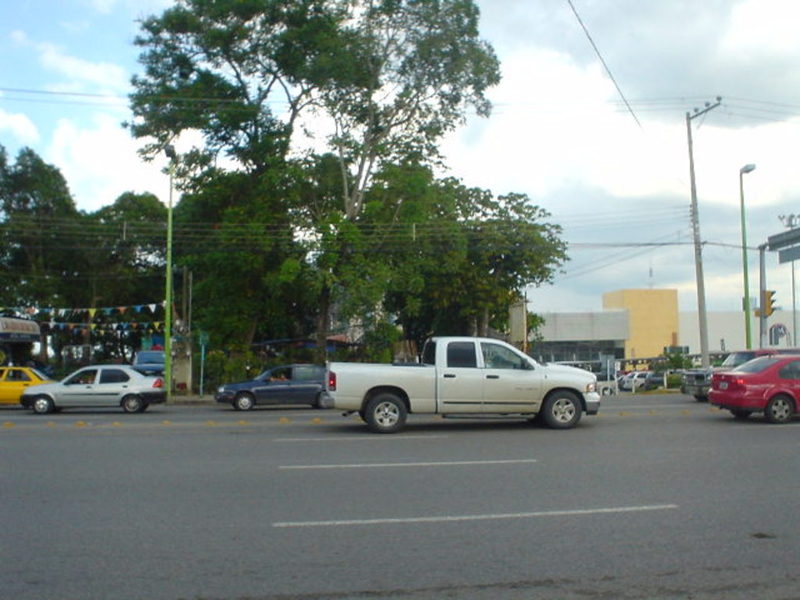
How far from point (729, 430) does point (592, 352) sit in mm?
55847

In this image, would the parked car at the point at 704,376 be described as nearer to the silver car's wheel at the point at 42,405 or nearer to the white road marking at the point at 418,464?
the white road marking at the point at 418,464

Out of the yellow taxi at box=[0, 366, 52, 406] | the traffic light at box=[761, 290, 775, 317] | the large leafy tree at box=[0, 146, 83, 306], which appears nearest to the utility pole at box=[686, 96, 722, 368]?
the traffic light at box=[761, 290, 775, 317]

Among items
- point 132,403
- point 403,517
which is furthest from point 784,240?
point 403,517

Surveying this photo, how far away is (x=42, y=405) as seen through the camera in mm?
24219

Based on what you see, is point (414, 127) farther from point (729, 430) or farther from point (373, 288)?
point (729, 430)

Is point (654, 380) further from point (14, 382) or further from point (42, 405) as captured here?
point (42, 405)

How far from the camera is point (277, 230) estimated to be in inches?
1374

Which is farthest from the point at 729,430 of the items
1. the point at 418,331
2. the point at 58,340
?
the point at 58,340

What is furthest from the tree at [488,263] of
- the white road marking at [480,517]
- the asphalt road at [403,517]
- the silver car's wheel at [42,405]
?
the white road marking at [480,517]

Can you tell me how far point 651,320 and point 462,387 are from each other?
5960 centimetres

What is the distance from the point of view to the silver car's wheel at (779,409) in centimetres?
1808

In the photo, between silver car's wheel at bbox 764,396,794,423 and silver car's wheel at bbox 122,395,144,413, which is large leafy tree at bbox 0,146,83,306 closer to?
silver car's wheel at bbox 122,395,144,413

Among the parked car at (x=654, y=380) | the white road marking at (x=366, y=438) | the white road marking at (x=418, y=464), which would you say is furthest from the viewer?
the parked car at (x=654, y=380)

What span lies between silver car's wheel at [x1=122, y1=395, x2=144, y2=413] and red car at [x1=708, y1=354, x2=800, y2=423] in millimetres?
Result: 16130
